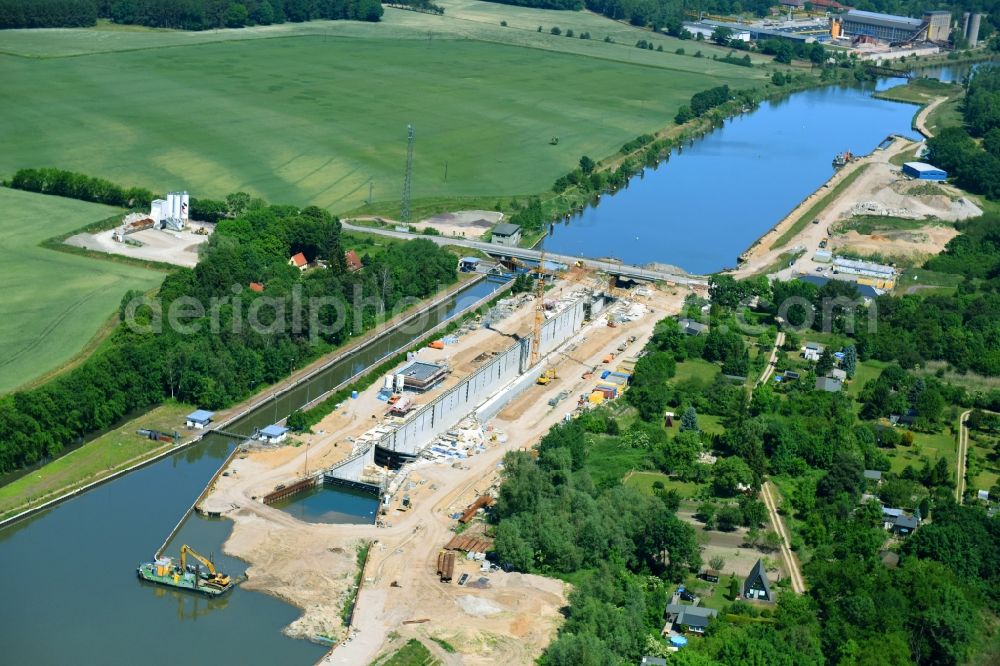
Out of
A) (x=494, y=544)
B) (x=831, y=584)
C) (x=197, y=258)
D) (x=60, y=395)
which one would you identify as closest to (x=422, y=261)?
(x=197, y=258)

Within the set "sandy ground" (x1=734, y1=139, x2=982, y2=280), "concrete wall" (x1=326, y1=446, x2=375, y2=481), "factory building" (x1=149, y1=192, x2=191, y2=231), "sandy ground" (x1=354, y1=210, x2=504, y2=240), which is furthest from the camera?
"sandy ground" (x1=354, y1=210, x2=504, y2=240)

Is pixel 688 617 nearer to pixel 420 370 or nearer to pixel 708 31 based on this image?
pixel 420 370

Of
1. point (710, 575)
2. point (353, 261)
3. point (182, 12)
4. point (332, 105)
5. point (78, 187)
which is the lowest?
point (710, 575)

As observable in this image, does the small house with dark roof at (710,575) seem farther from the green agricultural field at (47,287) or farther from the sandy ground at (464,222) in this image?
the sandy ground at (464,222)

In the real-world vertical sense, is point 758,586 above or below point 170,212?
below

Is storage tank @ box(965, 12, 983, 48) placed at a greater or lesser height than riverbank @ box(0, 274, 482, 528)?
greater

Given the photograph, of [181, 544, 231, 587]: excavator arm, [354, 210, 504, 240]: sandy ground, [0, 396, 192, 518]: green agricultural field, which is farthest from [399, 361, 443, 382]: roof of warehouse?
[354, 210, 504, 240]: sandy ground

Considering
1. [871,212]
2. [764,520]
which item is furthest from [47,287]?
[871,212]

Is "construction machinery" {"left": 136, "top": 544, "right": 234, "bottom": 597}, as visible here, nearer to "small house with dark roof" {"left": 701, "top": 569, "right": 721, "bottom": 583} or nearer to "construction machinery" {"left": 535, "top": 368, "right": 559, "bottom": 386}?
"small house with dark roof" {"left": 701, "top": 569, "right": 721, "bottom": 583}
